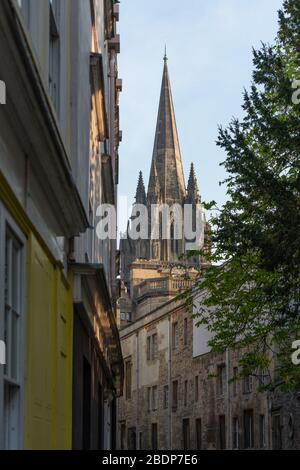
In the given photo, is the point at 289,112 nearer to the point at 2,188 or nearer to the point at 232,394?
the point at 2,188

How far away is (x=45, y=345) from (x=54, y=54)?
8.18 ft

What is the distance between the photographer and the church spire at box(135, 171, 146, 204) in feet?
376

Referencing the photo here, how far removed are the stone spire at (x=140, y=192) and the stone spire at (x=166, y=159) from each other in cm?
87

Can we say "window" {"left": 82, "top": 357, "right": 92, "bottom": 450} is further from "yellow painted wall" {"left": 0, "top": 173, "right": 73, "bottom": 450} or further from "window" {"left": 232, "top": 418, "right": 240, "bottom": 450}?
"window" {"left": 232, "top": 418, "right": 240, "bottom": 450}

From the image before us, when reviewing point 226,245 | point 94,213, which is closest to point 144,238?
point 226,245

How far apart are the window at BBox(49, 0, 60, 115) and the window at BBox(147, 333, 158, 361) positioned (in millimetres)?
44773

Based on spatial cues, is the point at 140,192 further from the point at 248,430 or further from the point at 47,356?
the point at 47,356

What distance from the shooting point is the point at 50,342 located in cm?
713

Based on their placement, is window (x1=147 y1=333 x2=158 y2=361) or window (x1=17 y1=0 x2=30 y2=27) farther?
window (x1=147 y1=333 x2=158 y2=361)

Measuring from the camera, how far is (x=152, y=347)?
53.2 m

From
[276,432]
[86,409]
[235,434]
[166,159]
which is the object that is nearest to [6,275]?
[86,409]

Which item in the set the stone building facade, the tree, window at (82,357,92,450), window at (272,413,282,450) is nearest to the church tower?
the stone building facade

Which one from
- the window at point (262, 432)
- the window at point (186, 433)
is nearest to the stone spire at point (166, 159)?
the window at point (186, 433)

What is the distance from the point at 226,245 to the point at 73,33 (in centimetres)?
1259
